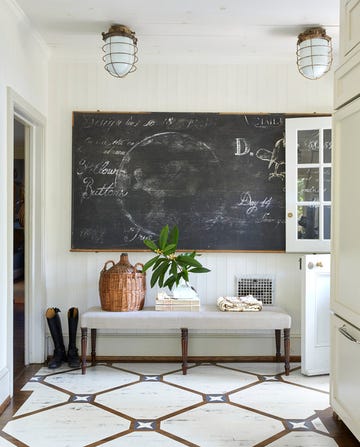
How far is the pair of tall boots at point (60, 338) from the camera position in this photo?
4.43m

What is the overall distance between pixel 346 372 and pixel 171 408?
120cm

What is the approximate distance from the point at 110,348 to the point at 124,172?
1601 mm

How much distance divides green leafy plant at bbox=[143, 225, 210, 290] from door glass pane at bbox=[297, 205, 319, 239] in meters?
0.96

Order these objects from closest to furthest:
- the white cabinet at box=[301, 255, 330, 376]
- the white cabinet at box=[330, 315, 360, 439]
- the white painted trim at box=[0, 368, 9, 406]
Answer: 1. the white cabinet at box=[330, 315, 360, 439]
2. the white painted trim at box=[0, 368, 9, 406]
3. the white cabinet at box=[301, 255, 330, 376]

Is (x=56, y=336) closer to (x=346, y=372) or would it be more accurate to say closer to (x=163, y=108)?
(x=163, y=108)

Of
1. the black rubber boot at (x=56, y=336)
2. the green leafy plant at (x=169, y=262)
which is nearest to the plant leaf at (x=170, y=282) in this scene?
the green leafy plant at (x=169, y=262)

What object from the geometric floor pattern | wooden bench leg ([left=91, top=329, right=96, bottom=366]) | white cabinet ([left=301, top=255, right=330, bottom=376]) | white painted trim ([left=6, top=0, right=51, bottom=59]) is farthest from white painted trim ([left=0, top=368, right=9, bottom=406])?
white painted trim ([left=6, top=0, right=51, bottom=59])

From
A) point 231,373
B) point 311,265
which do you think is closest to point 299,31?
point 311,265

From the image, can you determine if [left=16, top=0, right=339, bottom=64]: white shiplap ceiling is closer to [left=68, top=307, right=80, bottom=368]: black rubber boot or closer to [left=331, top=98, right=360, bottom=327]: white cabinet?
[left=331, top=98, right=360, bottom=327]: white cabinet

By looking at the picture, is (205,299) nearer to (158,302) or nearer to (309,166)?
(158,302)

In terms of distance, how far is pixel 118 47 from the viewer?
3957 mm

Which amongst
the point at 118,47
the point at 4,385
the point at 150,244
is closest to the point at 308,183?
the point at 150,244

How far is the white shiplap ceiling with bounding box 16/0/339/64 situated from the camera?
141 inches

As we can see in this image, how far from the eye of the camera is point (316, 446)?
2.92 m
